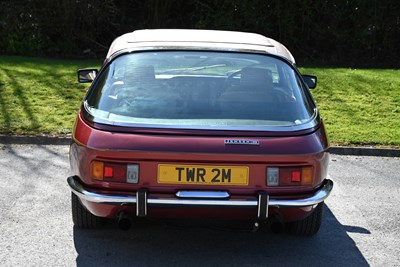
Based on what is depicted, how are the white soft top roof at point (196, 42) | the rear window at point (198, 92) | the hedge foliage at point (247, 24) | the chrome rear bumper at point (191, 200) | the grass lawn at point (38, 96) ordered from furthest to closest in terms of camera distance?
the hedge foliage at point (247, 24) < the grass lawn at point (38, 96) < the white soft top roof at point (196, 42) < the rear window at point (198, 92) < the chrome rear bumper at point (191, 200)

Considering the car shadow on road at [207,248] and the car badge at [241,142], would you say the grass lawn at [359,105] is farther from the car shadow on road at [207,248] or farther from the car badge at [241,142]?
the car badge at [241,142]

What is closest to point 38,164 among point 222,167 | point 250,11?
point 222,167

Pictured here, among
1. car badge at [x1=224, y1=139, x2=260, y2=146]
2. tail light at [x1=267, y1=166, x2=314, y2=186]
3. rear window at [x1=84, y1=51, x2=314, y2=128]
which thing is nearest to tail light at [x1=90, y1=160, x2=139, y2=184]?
rear window at [x1=84, y1=51, x2=314, y2=128]

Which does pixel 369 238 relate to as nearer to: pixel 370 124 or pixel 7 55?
pixel 370 124

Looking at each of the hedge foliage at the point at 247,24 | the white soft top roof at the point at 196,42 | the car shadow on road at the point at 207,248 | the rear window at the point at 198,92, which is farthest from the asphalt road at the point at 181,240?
the hedge foliage at the point at 247,24

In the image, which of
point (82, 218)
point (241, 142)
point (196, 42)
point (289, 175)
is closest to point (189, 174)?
point (241, 142)

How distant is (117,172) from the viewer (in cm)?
443

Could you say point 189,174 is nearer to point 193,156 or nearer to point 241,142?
point 193,156

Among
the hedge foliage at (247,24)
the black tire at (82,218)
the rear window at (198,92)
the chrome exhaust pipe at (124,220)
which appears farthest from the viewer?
the hedge foliage at (247,24)

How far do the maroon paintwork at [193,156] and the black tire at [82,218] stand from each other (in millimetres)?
593

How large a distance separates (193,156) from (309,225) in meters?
1.42

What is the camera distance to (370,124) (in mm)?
9688

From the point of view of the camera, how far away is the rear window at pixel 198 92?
477 centimetres

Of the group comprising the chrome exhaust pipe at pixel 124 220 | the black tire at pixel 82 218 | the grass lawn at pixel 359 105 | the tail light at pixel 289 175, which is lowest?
the grass lawn at pixel 359 105
